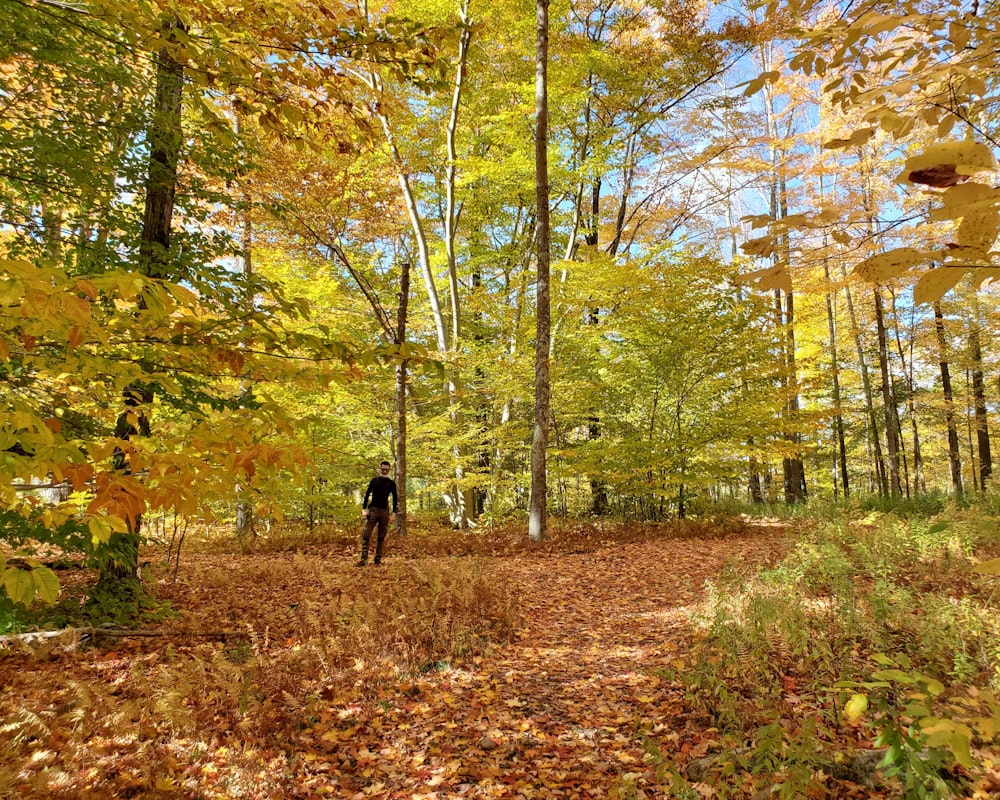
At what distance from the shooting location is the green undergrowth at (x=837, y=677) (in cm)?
258

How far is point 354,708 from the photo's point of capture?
421cm

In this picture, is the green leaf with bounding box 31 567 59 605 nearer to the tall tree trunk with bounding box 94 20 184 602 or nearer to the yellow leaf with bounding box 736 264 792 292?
the yellow leaf with bounding box 736 264 792 292

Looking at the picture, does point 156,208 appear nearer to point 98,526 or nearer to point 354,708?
point 354,708

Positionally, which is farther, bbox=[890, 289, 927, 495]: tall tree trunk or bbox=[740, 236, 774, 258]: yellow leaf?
bbox=[890, 289, 927, 495]: tall tree trunk

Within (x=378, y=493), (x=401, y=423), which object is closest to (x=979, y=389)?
(x=401, y=423)

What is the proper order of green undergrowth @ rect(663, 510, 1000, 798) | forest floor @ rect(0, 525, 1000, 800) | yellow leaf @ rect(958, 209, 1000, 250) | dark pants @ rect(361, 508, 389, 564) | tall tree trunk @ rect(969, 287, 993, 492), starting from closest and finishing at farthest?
yellow leaf @ rect(958, 209, 1000, 250) < green undergrowth @ rect(663, 510, 1000, 798) < forest floor @ rect(0, 525, 1000, 800) < dark pants @ rect(361, 508, 389, 564) < tall tree trunk @ rect(969, 287, 993, 492)

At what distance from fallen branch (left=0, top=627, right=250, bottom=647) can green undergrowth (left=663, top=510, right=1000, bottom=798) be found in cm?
461

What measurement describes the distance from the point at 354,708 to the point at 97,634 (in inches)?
125

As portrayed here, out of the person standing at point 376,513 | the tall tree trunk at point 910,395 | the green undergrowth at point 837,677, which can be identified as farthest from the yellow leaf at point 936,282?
the tall tree trunk at point 910,395

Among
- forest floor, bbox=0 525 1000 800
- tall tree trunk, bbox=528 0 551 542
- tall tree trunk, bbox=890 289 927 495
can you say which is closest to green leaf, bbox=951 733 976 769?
forest floor, bbox=0 525 1000 800

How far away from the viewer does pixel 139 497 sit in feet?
5.11

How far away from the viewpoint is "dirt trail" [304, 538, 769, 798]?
335cm

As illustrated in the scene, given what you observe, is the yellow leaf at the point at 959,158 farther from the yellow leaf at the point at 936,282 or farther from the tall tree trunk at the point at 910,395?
the tall tree trunk at the point at 910,395

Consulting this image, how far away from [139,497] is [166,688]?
3.61 metres
